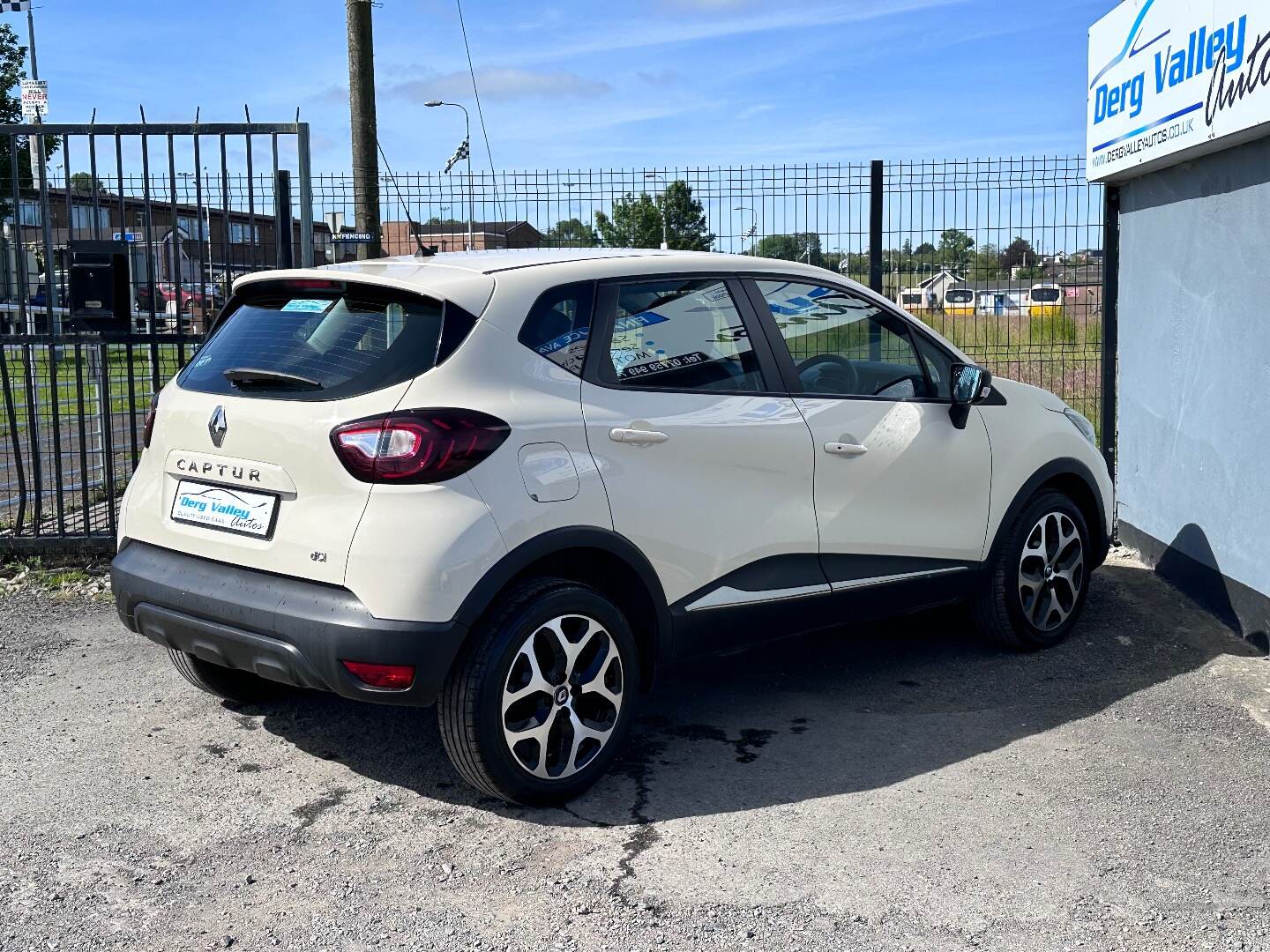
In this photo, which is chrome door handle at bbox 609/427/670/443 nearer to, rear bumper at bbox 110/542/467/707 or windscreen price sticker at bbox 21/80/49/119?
rear bumper at bbox 110/542/467/707

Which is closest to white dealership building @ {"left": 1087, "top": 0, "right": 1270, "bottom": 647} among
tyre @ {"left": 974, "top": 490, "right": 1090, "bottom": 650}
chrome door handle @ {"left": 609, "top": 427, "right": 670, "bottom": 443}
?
tyre @ {"left": 974, "top": 490, "right": 1090, "bottom": 650}

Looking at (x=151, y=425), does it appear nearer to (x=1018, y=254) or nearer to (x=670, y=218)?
(x=670, y=218)

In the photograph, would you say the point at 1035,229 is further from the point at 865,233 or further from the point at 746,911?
the point at 746,911

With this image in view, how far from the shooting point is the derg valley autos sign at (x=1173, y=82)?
5.76 metres

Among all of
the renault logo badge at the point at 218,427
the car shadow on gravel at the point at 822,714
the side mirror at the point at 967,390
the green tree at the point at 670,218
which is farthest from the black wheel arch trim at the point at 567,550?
the green tree at the point at 670,218

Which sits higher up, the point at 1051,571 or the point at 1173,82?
the point at 1173,82

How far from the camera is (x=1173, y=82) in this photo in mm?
6625

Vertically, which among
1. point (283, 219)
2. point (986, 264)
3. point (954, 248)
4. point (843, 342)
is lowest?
point (843, 342)

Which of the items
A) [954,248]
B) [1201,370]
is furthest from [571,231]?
[1201,370]

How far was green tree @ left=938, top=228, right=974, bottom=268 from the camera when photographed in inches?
350

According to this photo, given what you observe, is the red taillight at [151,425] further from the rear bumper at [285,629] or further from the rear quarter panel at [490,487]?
the rear quarter panel at [490,487]

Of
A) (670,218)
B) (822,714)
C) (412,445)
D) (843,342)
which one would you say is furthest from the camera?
(670,218)

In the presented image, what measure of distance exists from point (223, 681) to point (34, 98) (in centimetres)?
2132

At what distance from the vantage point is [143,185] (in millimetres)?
7598
